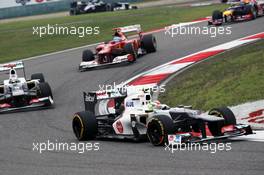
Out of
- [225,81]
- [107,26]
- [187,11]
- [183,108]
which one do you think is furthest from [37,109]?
[187,11]

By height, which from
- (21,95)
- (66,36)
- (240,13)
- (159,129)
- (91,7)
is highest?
(159,129)

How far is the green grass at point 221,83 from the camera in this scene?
1630 centimetres

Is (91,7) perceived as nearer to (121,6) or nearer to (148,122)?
(121,6)

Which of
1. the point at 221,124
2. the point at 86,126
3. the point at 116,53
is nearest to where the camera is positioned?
the point at 221,124

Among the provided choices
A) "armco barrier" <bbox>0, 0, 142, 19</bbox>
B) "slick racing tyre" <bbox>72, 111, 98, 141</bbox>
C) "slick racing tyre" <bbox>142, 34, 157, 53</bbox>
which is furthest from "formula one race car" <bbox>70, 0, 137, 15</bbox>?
"slick racing tyre" <bbox>72, 111, 98, 141</bbox>

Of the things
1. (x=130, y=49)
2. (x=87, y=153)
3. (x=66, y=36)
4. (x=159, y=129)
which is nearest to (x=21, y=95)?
(x=130, y=49)

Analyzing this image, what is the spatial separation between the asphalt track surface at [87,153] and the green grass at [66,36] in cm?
1186

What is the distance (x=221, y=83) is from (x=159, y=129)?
5713mm

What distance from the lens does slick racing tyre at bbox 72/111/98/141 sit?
1437 cm

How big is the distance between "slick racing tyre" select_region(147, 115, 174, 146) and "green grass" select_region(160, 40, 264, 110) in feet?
10.8

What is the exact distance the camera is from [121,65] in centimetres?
2634

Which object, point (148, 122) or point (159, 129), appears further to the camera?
point (148, 122)

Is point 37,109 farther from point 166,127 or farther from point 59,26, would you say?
point 59,26

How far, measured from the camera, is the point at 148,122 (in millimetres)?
12953
